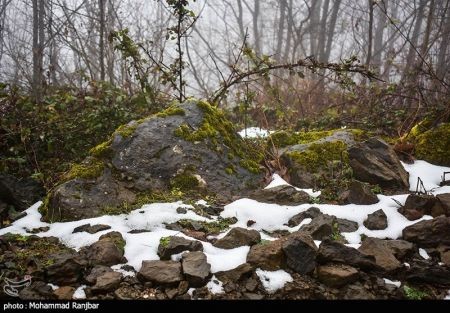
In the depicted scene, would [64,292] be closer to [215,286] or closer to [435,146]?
[215,286]

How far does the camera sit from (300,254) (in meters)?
2.43

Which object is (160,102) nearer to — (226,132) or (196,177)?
(226,132)

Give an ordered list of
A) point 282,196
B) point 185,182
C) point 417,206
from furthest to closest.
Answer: point 185,182
point 282,196
point 417,206

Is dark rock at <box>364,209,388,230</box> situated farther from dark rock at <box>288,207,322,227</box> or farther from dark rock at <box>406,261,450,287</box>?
dark rock at <box>406,261,450,287</box>

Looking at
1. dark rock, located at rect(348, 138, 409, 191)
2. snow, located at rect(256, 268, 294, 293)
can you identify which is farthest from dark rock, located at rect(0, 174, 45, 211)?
dark rock, located at rect(348, 138, 409, 191)

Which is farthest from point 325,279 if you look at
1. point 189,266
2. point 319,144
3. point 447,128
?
point 447,128

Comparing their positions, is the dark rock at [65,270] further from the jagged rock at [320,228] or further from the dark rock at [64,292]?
the jagged rock at [320,228]

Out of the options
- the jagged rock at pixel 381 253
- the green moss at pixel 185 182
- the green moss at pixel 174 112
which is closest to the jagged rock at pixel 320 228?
the jagged rock at pixel 381 253

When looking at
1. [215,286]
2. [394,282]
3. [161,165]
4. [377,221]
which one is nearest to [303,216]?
[377,221]

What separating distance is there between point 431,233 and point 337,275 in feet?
3.26

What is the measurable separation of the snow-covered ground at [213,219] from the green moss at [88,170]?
0.48m

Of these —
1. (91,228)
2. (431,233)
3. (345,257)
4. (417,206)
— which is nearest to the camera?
(345,257)

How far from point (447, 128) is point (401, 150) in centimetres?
56

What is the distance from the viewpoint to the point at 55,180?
3.98 metres
